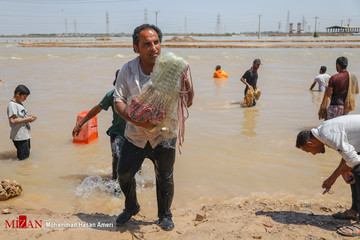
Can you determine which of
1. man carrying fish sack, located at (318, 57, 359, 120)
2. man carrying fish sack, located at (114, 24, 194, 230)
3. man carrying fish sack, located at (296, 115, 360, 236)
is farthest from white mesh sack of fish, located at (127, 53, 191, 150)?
man carrying fish sack, located at (318, 57, 359, 120)

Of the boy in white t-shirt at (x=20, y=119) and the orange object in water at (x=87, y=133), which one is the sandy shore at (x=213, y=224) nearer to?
the boy in white t-shirt at (x=20, y=119)

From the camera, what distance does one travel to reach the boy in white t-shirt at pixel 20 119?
16.0ft

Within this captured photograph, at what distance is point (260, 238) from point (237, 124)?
4.70 meters

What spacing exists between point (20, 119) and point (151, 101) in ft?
10.2

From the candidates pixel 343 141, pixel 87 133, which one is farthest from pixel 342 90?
pixel 87 133

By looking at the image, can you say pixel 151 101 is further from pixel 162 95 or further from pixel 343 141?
pixel 343 141

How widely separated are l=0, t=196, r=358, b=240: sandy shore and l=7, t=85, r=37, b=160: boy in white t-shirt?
1587 mm

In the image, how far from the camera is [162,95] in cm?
266

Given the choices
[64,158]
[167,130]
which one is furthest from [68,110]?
[167,130]

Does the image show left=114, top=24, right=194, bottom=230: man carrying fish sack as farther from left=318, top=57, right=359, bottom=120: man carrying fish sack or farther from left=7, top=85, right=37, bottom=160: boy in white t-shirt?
left=318, top=57, right=359, bottom=120: man carrying fish sack

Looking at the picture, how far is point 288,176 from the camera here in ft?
15.5

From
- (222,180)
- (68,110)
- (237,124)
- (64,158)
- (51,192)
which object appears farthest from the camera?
(68,110)

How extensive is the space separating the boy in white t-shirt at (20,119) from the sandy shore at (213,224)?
5.21ft

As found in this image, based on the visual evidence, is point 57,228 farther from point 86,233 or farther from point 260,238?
point 260,238
